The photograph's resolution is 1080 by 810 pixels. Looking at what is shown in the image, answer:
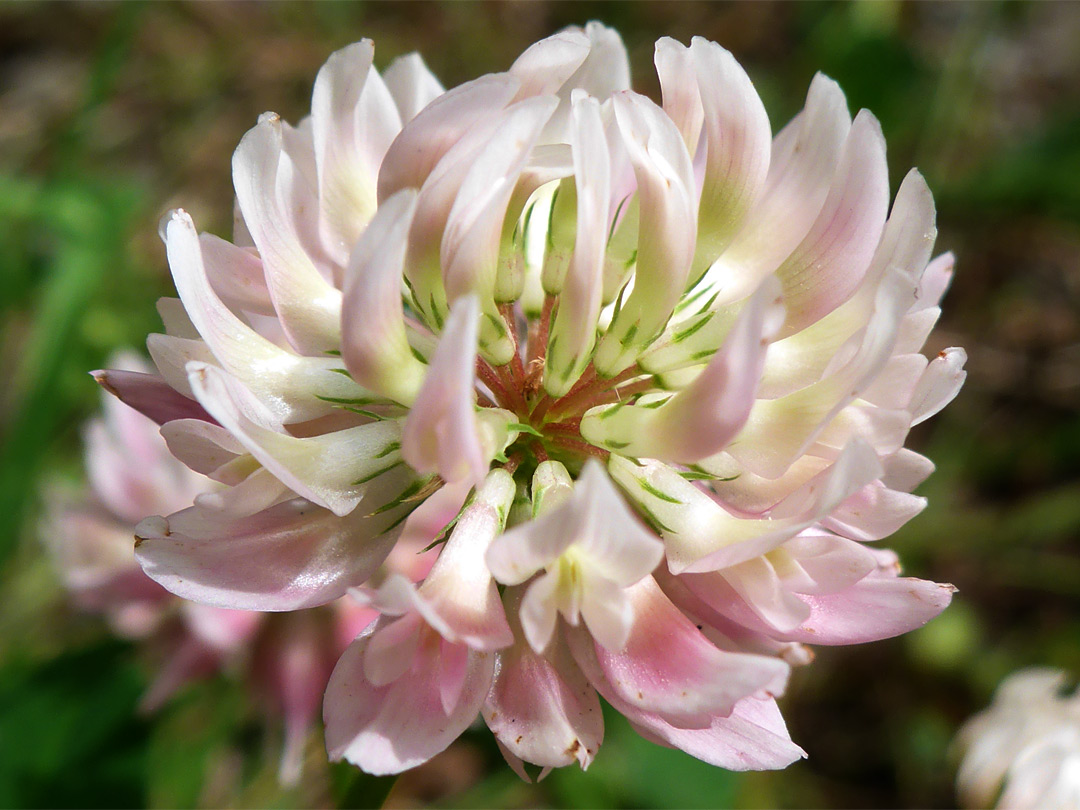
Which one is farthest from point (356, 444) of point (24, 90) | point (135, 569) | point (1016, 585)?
point (24, 90)

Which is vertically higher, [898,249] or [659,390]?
[898,249]

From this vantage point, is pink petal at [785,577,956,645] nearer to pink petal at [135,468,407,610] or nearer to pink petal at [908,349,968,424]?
pink petal at [908,349,968,424]

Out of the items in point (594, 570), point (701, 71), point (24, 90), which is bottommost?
point (24, 90)

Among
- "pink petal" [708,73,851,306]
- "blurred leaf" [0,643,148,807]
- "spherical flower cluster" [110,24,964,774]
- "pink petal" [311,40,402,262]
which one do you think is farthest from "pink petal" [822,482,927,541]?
"blurred leaf" [0,643,148,807]

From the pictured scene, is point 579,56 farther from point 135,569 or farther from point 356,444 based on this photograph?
point 135,569

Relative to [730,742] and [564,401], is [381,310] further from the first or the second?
[730,742]

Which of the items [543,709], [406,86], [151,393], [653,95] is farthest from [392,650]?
[653,95]

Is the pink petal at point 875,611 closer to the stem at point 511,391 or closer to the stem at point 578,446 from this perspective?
the stem at point 578,446

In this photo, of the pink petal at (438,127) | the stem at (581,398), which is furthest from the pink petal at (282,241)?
the stem at (581,398)

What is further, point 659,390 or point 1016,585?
point 1016,585
